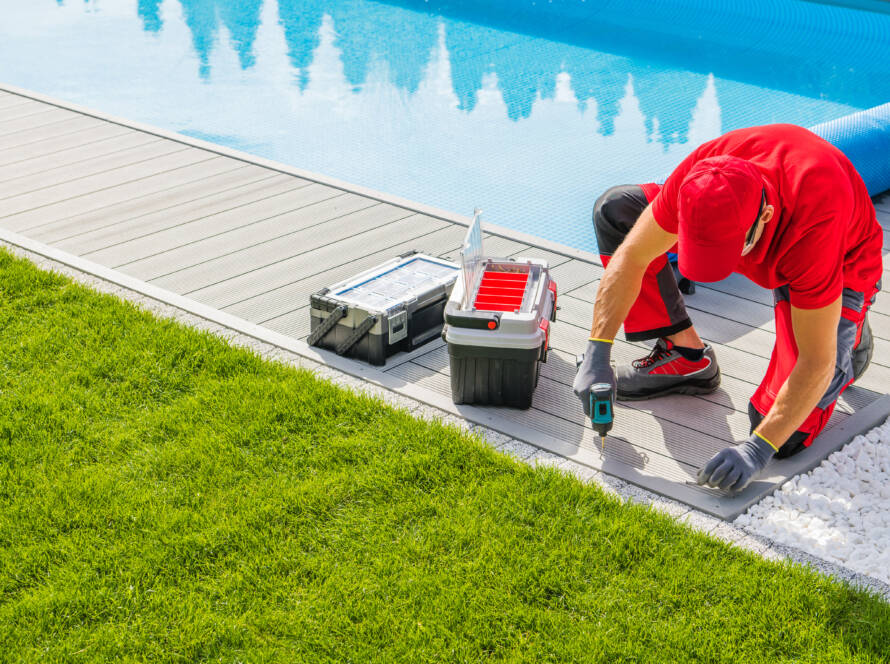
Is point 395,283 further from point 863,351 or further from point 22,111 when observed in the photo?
point 22,111

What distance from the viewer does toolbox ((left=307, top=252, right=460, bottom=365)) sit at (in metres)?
3.43

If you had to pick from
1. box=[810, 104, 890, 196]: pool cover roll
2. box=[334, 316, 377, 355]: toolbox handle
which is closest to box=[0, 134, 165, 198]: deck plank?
box=[334, 316, 377, 355]: toolbox handle

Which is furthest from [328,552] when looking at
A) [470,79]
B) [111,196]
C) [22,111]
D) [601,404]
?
[470,79]

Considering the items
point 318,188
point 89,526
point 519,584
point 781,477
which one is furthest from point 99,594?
point 318,188

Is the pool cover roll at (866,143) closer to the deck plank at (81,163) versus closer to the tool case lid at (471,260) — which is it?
the tool case lid at (471,260)

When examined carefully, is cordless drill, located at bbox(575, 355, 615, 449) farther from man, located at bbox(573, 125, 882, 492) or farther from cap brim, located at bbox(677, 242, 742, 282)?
cap brim, located at bbox(677, 242, 742, 282)

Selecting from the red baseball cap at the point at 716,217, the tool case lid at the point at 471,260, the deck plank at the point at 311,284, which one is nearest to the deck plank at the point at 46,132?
the deck plank at the point at 311,284

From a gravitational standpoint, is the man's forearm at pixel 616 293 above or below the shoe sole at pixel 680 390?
above

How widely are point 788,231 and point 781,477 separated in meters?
0.81

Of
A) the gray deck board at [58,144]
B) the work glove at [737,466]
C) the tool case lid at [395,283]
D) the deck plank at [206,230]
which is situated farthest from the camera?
the gray deck board at [58,144]

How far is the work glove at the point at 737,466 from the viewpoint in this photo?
2.65 m

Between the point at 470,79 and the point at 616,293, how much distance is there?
6.14 meters

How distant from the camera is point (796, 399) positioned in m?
2.61

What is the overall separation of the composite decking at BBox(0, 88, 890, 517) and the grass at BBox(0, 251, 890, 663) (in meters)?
0.33
